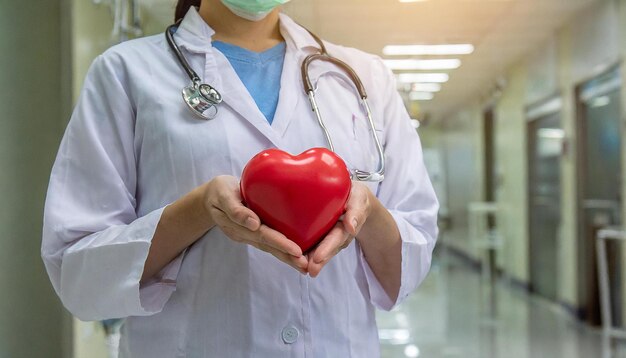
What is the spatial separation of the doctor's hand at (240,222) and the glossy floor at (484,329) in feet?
11.4

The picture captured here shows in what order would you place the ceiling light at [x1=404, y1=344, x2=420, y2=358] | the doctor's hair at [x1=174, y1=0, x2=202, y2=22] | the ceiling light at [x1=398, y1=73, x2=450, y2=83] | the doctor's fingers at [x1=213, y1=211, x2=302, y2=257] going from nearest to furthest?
the doctor's fingers at [x1=213, y1=211, x2=302, y2=257] → the doctor's hair at [x1=174, y1=0, x2=202, y2=22] → the ceiling light at [x1=404, y1=344, x2=420, y2=358] → the ceiling light at [x1=398, y1=73, x2=450, y2=83]

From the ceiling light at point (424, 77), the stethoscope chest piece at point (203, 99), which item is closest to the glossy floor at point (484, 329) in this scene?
the ceiling light at point (424, 77)

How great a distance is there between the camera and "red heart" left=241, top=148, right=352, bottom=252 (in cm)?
64

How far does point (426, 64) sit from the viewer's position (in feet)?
17.5

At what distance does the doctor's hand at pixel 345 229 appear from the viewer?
609 millimetres

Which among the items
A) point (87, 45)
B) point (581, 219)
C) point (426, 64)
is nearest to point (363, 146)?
point (87, 45)

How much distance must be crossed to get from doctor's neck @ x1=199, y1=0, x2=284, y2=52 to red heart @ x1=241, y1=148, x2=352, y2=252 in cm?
30

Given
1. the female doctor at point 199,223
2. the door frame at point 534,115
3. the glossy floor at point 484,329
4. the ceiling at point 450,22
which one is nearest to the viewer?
the female doctor at point 199,223

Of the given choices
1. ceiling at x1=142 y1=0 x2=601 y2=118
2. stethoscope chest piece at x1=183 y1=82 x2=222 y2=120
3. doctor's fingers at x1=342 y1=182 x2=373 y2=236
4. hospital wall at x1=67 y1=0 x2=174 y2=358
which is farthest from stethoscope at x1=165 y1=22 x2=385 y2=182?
hospital wall at x1=67 y1=0 x2=174 y2=358

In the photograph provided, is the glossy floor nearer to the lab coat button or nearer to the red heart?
the lab coat button

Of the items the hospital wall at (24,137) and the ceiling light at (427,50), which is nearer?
the hospital wall at (24,137)

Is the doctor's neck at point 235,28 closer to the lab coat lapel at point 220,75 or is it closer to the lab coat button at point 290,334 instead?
the lab coat lapel at point 220,75

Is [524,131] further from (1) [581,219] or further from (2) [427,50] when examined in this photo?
(2) [427,50]

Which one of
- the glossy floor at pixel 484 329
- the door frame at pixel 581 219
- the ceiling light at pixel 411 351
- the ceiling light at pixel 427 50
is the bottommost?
the glossy floor at pixel 484 329
